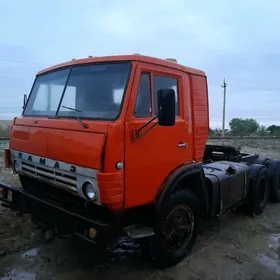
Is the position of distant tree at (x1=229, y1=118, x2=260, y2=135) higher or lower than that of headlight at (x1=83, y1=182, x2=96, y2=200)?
higher

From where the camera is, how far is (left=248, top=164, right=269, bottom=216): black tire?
6043mm

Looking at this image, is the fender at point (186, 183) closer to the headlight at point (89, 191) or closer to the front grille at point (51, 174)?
the headlight at point (89, 191)

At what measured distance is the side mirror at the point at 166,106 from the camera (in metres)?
3.31

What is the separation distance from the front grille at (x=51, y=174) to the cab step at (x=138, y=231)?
0.76 meters

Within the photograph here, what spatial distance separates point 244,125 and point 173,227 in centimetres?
3961

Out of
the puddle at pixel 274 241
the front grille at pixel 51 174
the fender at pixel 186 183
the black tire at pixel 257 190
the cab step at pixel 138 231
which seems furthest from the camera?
the black tire at pixel 257 190

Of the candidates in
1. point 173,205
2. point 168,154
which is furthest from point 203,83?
point 173,205

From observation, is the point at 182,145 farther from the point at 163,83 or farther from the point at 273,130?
the point at 273,130

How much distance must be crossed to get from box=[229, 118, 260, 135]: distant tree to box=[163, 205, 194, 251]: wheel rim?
3571cm

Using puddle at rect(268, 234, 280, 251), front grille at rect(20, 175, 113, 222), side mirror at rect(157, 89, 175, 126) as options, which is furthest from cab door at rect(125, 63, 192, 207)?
puddle at rect(268, 234, 280, 251)

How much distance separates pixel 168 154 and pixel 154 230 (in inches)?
36.4

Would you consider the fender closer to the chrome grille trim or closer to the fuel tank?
the fuel tank

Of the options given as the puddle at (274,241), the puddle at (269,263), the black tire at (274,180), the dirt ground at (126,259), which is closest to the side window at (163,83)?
the dirt ground at (126,259)

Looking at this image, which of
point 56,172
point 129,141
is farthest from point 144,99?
point 56,172
